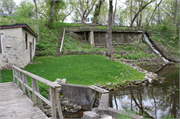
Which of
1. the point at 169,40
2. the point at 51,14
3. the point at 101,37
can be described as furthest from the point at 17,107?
the point at 169,40

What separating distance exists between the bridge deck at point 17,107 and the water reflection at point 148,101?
4.22 meters

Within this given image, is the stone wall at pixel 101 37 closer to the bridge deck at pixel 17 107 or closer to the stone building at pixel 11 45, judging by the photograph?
the stone building at pixel 11 45

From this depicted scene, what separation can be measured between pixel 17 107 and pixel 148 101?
6503 millimetres

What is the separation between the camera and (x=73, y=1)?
3206 centimetres

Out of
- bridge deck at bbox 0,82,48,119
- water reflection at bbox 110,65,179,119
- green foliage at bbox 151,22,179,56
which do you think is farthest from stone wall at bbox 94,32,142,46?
bridge deck at bbox 0,82,48,119

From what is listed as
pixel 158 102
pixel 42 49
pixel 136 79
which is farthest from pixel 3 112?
pixel 42 49

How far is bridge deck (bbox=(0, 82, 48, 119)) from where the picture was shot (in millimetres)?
3740

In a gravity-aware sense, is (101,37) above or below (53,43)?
above

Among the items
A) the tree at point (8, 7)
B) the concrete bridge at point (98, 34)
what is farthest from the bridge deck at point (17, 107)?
the tree at point (8, 7)

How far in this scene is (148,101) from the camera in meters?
7.81

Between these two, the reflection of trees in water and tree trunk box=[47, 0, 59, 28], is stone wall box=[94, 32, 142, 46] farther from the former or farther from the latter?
the reflection of trees in water

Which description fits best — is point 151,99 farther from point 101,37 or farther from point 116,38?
point 116,38

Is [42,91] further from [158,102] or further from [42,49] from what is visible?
[42,49]

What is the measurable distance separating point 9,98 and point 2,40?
7736 mm
